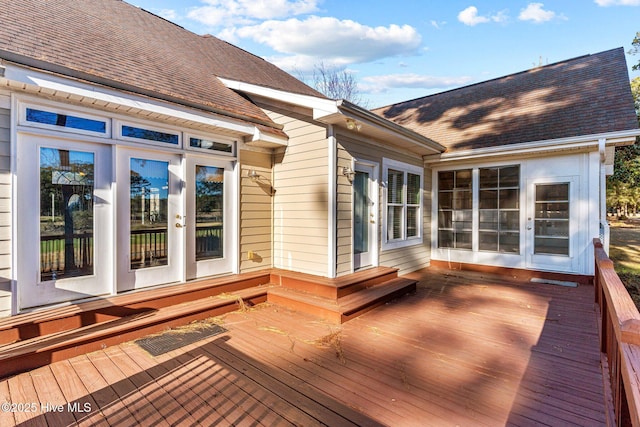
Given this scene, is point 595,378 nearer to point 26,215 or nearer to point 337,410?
point 337,410

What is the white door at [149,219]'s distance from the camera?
144 inches

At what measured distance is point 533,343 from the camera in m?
3.25

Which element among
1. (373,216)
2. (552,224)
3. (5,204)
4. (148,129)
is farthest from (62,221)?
(552,224)

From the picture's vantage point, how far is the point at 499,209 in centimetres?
641

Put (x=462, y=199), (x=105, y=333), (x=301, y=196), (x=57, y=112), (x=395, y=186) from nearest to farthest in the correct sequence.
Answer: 1. (x=105, y=333)
2. (x=57, y=112)
3. (x=301, y=196)
4. (x=395, y=186)
5. (x=462, y=199)

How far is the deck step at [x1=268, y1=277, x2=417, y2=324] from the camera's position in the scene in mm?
3873

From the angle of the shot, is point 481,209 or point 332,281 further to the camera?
point 481,209

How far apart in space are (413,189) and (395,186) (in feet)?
2.69

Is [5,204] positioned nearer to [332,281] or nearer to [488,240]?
[332,281]

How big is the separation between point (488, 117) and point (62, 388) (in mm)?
8454

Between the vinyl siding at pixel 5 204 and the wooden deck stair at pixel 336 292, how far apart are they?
9.12 feet

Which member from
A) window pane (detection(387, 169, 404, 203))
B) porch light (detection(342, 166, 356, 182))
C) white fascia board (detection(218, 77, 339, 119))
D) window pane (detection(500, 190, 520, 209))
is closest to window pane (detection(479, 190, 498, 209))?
window pane (detection(500, 190, 520, 209))

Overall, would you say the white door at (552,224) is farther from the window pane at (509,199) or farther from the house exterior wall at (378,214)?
the house exterior wall at (378,214)

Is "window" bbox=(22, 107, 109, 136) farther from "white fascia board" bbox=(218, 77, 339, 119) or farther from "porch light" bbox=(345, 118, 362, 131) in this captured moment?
"porch light" bbox=(345, 118, 362, 131)
